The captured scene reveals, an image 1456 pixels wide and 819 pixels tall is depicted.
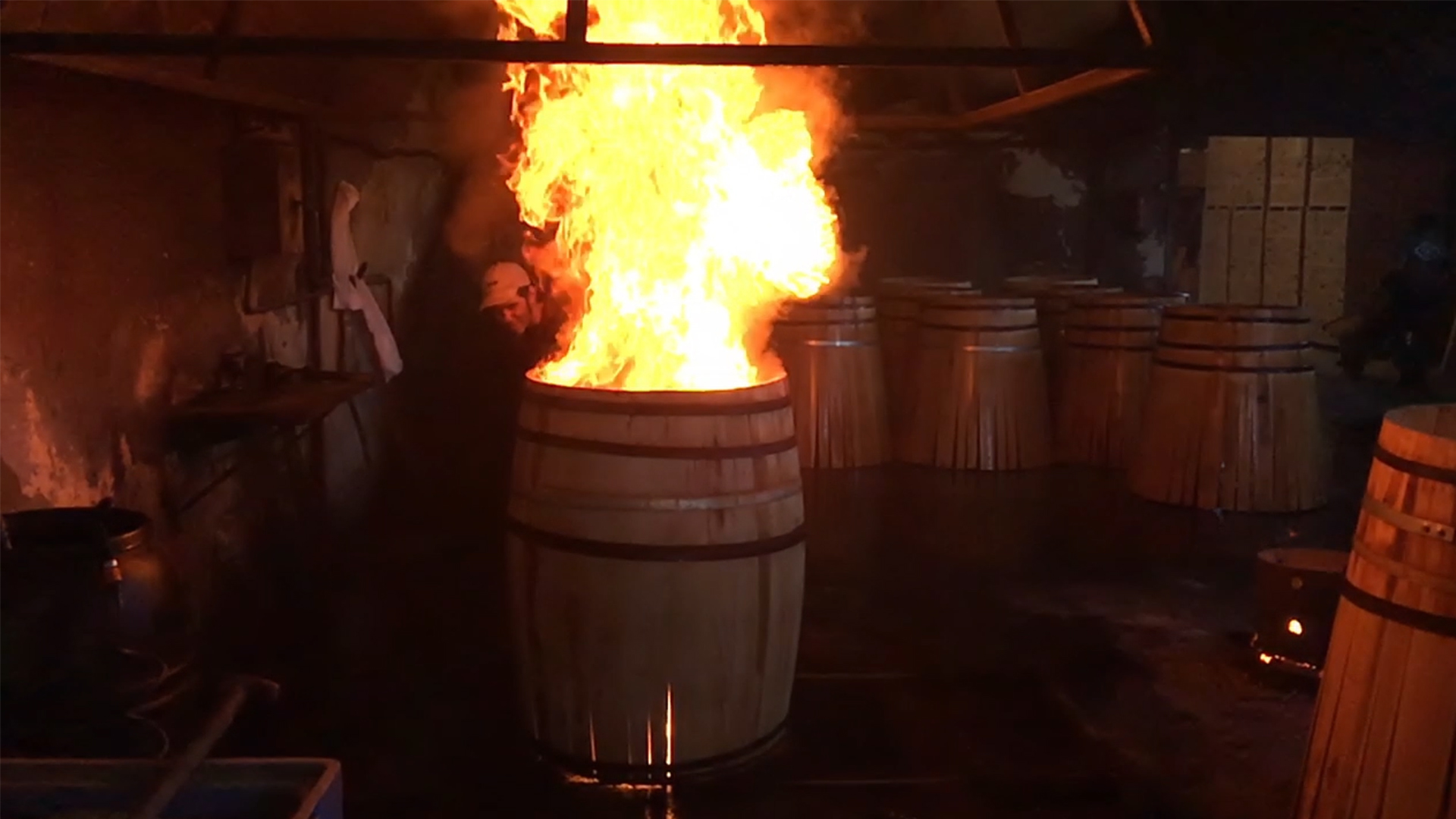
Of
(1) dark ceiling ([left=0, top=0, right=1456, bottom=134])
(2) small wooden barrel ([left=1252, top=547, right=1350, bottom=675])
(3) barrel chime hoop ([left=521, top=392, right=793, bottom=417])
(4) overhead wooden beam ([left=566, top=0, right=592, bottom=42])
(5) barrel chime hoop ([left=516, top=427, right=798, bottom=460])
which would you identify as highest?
(1) dark ceiling ([left=0, top=0, right=1456, bottom=134])

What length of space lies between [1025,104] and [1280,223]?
27.8 feet

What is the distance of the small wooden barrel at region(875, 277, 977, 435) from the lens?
21.3ft

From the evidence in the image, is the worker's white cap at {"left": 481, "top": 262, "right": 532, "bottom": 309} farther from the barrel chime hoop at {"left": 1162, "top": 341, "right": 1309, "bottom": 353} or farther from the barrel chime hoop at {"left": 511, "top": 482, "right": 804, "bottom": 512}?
the barrel chime hoop at {"left": 511, "top": 482, "right": 804, "bottom": 512}

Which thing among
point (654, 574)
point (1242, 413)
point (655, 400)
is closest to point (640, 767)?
point (654, 574)

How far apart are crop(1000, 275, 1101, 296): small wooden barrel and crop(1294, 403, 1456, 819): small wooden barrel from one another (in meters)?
4.71

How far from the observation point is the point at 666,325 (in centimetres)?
337

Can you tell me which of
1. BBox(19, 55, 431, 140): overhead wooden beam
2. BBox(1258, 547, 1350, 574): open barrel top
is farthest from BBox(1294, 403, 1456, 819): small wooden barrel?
BBox(19, 55, 431, 140): overhead wooden beam

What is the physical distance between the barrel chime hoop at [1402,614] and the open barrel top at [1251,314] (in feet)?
10.6

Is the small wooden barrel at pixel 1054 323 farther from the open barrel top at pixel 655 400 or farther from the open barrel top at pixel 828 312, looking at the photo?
the open barrel top at pixel 655 400

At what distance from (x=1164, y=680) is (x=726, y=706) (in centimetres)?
133

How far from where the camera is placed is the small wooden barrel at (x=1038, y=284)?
6.88 meters

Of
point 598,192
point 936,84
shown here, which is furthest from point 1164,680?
point 936,84

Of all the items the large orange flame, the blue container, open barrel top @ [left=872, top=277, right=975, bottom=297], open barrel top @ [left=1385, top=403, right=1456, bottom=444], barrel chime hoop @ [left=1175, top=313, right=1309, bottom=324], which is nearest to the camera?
the blue container

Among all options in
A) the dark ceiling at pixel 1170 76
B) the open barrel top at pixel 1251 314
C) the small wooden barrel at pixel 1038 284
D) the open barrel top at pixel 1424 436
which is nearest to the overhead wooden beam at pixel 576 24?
the open barrel top at pixel 1424 436
